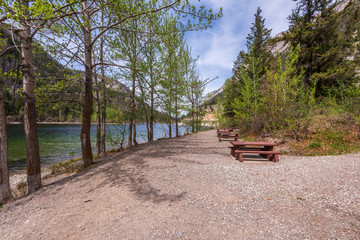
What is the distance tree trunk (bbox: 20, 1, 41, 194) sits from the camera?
4.43 meters

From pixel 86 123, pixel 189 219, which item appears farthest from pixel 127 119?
pixel 189 219

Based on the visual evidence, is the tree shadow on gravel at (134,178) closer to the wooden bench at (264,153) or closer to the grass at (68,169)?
the grass at (68,169)

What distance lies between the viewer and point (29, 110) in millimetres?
4551

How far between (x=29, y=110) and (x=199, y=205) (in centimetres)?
602

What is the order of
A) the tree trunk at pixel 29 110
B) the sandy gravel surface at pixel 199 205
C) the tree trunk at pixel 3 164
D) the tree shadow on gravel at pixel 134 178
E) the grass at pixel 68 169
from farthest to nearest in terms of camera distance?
the grass at pixel 68 169, the tree trunk at pixel 29 110, the tree trunk at pixel 3 164, the tree shadow on gravel at pixel 134 178, the sandy gravel surface at pixel 199 205

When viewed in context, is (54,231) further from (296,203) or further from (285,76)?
(285,76)

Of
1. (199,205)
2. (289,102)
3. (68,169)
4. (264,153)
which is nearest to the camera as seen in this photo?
(199,205)

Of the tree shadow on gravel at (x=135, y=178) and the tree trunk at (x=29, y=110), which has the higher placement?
the tree trunk at (x=29, y=110)

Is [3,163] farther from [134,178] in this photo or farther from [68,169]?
[134,178]

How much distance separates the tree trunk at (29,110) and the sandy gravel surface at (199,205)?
0.60 m

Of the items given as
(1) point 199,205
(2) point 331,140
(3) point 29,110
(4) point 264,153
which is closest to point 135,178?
(1) point 199,205

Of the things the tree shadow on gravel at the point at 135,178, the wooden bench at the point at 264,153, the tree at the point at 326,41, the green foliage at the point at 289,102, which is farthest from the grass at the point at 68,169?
the tree at the point at 326,41

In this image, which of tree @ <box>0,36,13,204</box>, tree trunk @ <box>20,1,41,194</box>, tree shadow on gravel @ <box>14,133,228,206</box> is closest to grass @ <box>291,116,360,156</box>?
tree shadow on gravel @ <box>14,133,228,206</box>

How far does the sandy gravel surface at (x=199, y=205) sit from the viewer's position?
2.33 metres
